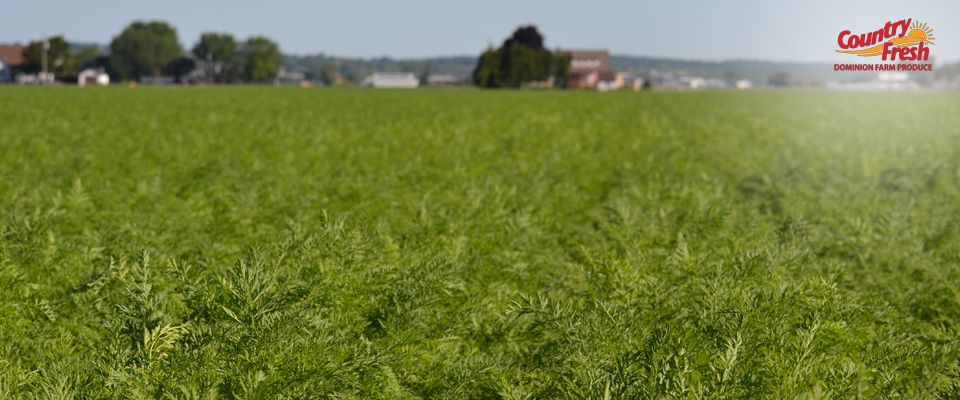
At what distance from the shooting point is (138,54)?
465 feet

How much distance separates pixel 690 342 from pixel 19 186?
7.96 m

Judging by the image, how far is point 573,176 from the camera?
10055 mm

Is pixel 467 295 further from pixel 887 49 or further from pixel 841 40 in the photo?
pixel 887 49

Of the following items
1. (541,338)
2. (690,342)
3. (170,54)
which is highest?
(170,54)

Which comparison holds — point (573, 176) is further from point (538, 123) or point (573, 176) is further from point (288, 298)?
point (538, 123)

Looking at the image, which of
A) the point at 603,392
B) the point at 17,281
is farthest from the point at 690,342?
the point at 17,281

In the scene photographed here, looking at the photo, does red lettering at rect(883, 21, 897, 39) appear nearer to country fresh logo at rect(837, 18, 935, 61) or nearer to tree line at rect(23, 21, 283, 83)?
country fresh logo at rect(837, 18, 935, 61)

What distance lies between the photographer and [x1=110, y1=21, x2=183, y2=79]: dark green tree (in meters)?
142

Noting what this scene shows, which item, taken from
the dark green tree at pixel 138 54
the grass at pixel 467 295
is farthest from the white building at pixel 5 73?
the grass at pixel 467 295

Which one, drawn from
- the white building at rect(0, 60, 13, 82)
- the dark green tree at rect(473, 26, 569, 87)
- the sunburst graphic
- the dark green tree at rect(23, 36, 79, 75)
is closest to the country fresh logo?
the sunburst graphic

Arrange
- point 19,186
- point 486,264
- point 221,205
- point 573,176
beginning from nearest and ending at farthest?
point 486,264 → point 221,205 → point 19,186 → point 573,176

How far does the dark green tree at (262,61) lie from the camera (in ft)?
481

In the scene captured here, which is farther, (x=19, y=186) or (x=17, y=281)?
(x=19, y=186)

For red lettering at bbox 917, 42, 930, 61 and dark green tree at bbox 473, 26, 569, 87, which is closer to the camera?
red lettering at bbox 917, 42, 930, 61
